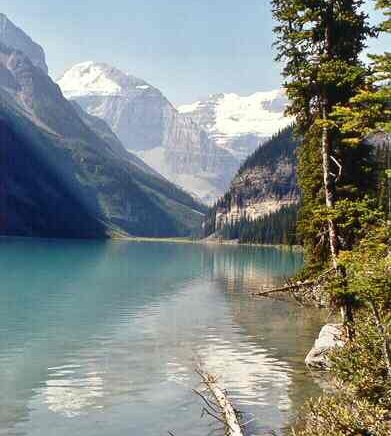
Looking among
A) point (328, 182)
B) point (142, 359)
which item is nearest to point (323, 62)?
point (328, 182)

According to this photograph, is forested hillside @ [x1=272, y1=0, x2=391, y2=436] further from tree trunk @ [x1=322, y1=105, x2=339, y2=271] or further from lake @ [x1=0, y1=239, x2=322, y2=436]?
lake @ [x1=0, y1=239, x2=322, y2=436]

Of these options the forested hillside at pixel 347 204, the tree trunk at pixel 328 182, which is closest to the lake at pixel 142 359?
the forested hillside at pixel 347 204

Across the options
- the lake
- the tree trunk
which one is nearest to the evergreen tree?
the tree trunk

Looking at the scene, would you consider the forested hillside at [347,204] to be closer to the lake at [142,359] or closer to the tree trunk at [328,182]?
the tree trunk at [328,182]

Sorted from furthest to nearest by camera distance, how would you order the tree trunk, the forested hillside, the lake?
1. the tree trunk
2. the lake
3. the forested hillside

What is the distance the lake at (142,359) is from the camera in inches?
A: 909

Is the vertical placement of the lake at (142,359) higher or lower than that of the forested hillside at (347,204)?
lower

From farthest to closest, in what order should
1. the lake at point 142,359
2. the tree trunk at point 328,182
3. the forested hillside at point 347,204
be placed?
the tree trunk at point 328,182, the lake at point 142,359, the forested hillside at point 347,204

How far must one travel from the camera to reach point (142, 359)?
34656 millimetres

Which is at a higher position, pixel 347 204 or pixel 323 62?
pixel 323 62

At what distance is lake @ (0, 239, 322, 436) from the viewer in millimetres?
23094

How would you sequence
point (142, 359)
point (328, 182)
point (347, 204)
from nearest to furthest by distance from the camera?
1. point (347, 204)
2. point (328, 182)
3. point (142, 359)

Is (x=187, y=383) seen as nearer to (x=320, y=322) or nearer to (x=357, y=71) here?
(x=357, y=71)

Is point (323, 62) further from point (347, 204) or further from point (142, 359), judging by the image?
point (142, 359)
